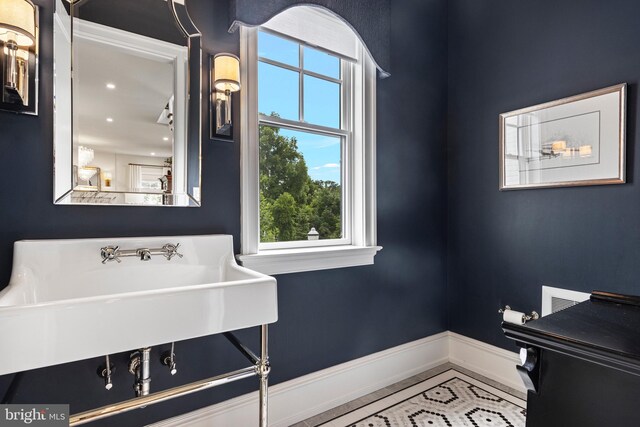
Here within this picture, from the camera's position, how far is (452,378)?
2312 mm

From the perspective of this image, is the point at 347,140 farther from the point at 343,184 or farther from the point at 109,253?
the point at 109,253

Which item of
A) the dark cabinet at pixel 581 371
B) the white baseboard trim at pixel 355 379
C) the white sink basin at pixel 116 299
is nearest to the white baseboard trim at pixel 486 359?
the white baseboard trim at pixel 355 379

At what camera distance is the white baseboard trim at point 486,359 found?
214 centimetres

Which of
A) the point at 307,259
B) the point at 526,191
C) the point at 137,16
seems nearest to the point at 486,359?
the point at 526,191

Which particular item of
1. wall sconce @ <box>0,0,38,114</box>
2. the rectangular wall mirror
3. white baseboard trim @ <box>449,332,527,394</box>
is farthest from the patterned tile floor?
wall sconce @ <box>0,0,38,114</box>

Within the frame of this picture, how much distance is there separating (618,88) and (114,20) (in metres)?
2.37

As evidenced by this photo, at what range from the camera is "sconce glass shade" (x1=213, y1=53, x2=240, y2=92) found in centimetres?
157

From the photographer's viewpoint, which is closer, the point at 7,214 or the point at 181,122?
the point at 7,214

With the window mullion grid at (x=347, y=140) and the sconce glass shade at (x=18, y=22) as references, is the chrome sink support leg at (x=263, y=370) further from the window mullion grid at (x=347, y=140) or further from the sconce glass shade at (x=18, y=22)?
the sconce glass shade at (x=18, y=22)

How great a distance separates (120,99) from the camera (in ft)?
4.62

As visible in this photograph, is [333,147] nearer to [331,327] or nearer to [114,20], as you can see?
[331,327]

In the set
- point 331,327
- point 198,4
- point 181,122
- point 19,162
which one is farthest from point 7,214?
point 331,327

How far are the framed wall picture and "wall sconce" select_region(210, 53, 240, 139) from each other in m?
1.70

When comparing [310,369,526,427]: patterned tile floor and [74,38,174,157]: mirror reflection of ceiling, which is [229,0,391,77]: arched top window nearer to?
[74,38,174,157]: mirror reflection of ceiling
